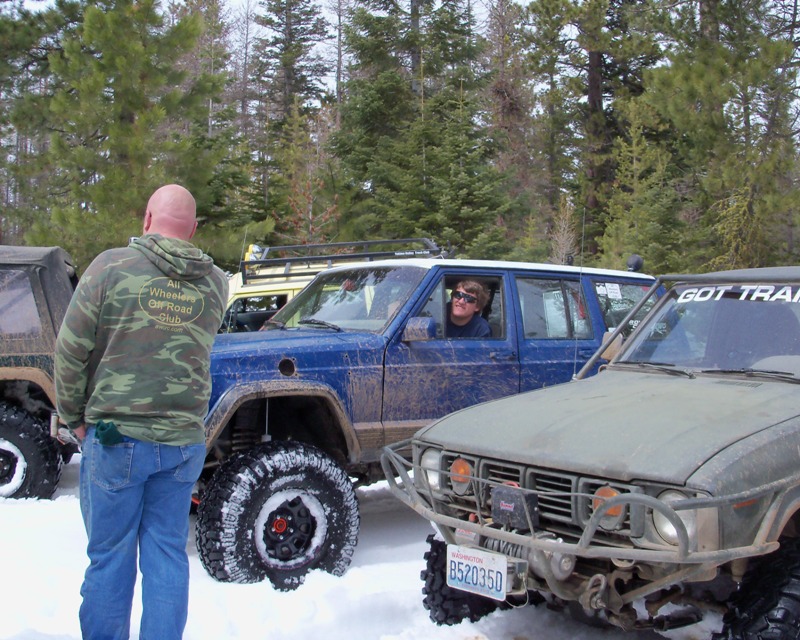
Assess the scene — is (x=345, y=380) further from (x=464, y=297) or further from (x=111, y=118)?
(x=111, y=118)

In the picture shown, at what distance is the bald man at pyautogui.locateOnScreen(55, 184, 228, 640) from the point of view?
323 centimetres

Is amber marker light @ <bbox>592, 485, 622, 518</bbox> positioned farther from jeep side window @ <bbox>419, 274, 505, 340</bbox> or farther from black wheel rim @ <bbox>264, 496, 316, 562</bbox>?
jeep side window @ <bbox>419, 274, 505, 340</bbox>

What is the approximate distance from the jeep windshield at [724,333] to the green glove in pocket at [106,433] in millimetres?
2769

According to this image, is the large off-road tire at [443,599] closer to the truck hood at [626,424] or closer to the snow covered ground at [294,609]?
the snow covered ground at [294,609]

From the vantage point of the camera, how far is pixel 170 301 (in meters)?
3.34

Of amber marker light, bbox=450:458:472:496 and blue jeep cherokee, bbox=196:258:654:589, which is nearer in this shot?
amber marker light, bbox=450:458:472:496

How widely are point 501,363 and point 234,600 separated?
7.82 ft

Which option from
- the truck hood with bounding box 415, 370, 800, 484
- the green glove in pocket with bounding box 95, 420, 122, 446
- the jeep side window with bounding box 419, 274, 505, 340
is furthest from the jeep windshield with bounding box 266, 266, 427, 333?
the green glove in pocket with bounding box 95, 420, 122, 446

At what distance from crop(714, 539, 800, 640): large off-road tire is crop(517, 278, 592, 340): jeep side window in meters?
2.83

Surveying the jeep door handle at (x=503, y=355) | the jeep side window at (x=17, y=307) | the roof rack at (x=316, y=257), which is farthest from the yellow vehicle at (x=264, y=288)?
the jeep door handle at (x=503, y=355)

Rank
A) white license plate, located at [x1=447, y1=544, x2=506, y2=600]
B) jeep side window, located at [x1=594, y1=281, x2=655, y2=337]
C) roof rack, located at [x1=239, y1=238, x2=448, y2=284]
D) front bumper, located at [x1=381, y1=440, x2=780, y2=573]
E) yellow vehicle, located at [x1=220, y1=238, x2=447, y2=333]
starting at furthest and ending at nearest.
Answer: yellow vehicle, located at [x1=220, y1=238, x2=447, y2=333] < roof rack, located at [x1=239, y1=238, x2=448, y2=284] < jeep side window, located at [x1=594, y1=281, x2=655, y2=337] < white license plate, located at [x1=447, y1=544, x2=506, y2=600] < front bumper, located at [x1=381, y1=440, x2=780, y2=573]

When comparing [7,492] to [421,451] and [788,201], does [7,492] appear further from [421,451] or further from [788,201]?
[788,201]

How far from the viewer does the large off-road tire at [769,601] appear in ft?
10.1

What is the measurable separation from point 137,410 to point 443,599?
1.73 m
